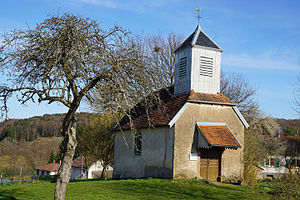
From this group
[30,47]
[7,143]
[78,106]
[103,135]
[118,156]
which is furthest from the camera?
[7,143]

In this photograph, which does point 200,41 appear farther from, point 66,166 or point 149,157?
point 66,166

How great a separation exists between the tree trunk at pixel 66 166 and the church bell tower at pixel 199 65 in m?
11.5

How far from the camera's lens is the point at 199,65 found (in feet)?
68.6

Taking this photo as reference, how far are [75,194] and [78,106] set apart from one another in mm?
5919

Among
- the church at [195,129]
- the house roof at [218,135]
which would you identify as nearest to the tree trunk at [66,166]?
the church at [195,129]

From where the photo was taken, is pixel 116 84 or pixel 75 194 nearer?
pixel 116 84

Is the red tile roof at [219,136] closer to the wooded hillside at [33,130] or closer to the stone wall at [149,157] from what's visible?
the stone wall at [149,157]

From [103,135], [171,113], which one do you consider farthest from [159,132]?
[103,135]

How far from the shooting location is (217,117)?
67.1ft

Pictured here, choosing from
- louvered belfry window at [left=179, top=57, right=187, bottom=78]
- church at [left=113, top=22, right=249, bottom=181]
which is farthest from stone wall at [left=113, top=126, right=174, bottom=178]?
louvered belfry window at [left=179, top=57, right=187, bottom=78]

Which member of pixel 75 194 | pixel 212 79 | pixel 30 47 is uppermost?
pixel 212 79

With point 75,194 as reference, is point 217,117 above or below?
above

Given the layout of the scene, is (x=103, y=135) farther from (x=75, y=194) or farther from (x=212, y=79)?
(x=75, y=194)

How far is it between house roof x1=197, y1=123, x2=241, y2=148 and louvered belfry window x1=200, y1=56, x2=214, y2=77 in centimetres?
338
